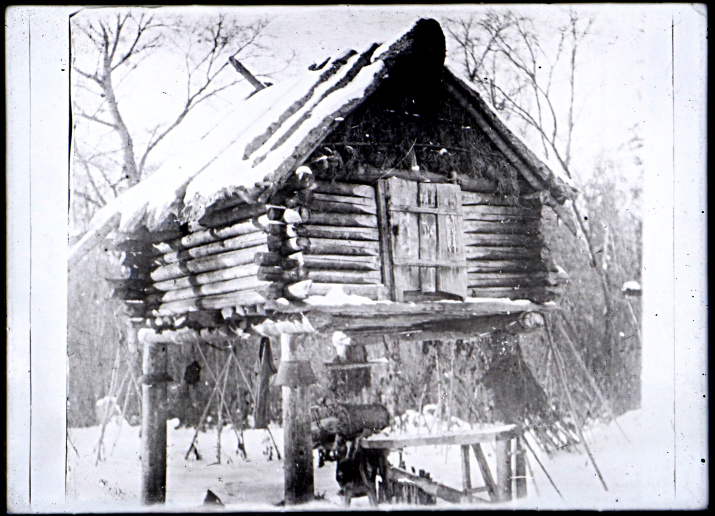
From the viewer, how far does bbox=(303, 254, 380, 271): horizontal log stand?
9.38 m

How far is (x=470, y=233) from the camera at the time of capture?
34.2ft

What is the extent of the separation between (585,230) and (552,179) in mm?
3125

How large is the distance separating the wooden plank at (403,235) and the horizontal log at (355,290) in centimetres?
19

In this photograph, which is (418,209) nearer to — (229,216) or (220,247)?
(229,216)

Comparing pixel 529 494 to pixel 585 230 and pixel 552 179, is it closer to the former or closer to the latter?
pixel 552 179

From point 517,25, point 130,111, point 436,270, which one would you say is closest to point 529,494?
point 436,270

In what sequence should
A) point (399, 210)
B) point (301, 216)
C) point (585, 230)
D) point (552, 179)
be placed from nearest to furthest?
1. point (301, 216)
2. point (399, 210)
3. point (552, 179)
4. point (585, 230)

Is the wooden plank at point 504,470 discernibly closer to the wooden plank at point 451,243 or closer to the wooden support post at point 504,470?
the wooden support post at point 504,470

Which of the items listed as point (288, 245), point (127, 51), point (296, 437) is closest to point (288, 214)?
point (288, 245)

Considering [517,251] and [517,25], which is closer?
[517,25]

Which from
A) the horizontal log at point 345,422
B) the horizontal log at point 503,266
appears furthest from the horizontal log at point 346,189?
the horizontal log at point 345,422

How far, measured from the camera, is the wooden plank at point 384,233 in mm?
9797

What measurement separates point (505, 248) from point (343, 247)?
2.24m

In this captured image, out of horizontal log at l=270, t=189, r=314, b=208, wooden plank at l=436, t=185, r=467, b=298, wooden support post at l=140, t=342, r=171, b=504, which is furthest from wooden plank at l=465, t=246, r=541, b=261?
wooden support post at l=140, t=342, r=171, b=504
